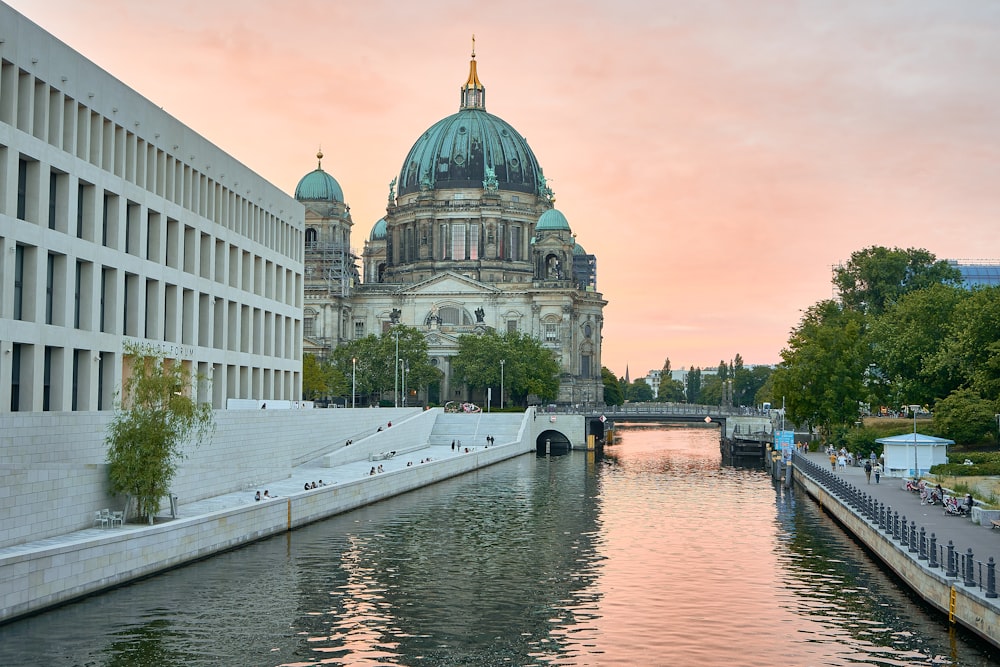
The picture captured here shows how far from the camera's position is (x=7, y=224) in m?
45.2

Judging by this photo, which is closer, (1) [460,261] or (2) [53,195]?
(2) [53,195]

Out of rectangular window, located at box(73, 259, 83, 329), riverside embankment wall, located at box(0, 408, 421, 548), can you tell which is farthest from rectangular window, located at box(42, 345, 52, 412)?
riverside embankment wall, located at box(0, 408, 421, 548)

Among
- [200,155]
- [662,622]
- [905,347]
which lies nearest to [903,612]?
[662,622]

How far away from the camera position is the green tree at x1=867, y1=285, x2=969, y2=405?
89250mm

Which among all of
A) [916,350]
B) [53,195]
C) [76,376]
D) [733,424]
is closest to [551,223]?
[733,424]

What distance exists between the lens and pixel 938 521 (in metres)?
44.7

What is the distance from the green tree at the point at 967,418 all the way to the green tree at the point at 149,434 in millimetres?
48497

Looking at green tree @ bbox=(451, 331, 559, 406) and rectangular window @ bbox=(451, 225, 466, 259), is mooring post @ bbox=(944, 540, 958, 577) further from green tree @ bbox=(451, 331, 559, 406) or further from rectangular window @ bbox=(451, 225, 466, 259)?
rectangular window @ bbox=(451, 225, 466, 259)

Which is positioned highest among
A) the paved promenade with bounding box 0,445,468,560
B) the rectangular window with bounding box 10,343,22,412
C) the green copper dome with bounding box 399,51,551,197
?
the green copper dome with bounding box 399,51,551,197

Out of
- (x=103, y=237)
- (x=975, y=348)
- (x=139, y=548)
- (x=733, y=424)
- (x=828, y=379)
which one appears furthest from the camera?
(x=733, y=424)

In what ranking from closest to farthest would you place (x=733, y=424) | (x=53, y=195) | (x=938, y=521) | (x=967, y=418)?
1. (x=938, y=521)
2. (x=53, y=195)
3. (x=967, y=418)
4. (x=733, y=424)

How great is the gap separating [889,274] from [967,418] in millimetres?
60836

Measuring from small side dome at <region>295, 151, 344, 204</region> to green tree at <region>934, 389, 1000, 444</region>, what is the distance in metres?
107

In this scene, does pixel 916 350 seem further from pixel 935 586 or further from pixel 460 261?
pixel 460 261
